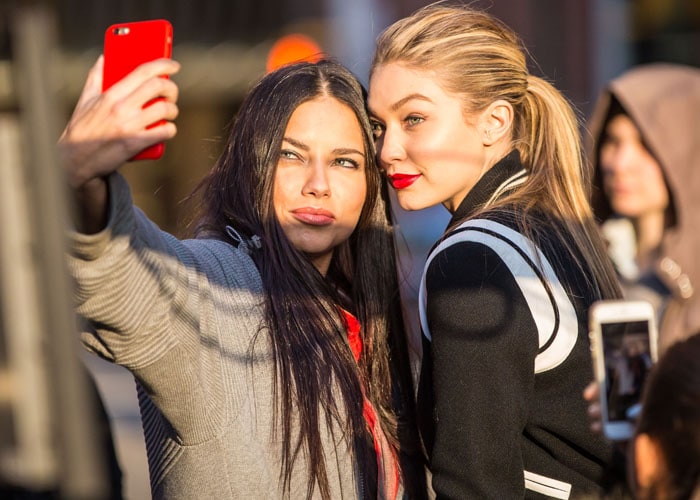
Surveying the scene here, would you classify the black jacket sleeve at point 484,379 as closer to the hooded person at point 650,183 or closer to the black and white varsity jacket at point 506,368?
the black and white varsity jacket at point 506,368

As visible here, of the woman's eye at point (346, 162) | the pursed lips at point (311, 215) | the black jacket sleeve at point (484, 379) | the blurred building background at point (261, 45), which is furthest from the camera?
the blurred building background at point (261, 45)

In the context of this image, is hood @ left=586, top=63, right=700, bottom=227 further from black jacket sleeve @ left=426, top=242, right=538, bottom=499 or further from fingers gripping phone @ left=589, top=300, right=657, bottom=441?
fingers gripping phone @ left=589, top=300, right=657, bottom=441

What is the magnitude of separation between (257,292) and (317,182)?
0.44 metres

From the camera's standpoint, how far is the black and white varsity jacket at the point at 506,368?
7.21 feet

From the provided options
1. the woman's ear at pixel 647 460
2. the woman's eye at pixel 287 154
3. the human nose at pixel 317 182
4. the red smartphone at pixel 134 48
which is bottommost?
the woman's ear at pixel 647 460

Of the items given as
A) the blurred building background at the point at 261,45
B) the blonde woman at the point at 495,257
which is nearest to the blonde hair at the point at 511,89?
the blonde woman at the point at 495,257

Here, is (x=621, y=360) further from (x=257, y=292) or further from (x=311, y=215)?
(x=311, y=215)

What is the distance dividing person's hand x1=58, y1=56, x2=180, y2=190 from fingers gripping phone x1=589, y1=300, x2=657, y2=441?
2.79ft

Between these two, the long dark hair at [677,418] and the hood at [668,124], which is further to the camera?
the hood at [668,124]

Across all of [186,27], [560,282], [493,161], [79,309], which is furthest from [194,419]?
[186,27]

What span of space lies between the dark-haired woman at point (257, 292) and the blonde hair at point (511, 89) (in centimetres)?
34

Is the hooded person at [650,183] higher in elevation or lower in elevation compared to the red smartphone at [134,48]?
lower

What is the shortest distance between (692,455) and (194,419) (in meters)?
1.05

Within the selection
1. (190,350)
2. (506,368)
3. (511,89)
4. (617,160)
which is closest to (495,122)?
(511,89)
